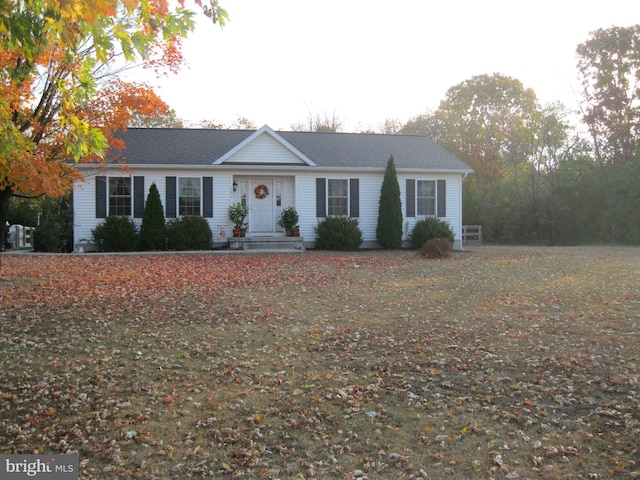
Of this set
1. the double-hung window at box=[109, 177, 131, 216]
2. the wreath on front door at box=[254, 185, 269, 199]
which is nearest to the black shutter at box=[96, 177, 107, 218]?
the double-hung window at box=[109, 177, 131, 216]

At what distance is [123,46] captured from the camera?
14.9 ft

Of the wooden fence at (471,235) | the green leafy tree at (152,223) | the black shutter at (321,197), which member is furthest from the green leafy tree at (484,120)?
the green leafy tree at (152,223)

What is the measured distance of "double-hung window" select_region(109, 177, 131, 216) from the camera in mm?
18500

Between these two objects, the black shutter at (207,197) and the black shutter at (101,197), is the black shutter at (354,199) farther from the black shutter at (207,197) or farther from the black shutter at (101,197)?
the black shutter at (101,197)

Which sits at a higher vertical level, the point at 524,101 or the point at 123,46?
the point at 524,101

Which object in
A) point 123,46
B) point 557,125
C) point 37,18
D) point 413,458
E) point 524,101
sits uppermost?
point 524,101

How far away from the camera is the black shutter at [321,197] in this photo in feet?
64.7

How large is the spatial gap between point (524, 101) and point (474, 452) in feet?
134

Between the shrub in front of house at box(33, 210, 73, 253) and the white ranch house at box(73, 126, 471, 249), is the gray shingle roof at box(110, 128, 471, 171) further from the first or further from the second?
the shrub in front of house at box(33, 210, 73, 253)

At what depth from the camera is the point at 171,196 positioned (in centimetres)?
1869

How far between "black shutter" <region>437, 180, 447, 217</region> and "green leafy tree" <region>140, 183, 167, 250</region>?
9924mm

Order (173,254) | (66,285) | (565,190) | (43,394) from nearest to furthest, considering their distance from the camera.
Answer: (43,394), (66,285), (173,254), (565,190)

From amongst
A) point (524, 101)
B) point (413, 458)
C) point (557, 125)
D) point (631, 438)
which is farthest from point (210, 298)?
point (524, 101)

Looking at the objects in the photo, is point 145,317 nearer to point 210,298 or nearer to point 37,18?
point 210,298
